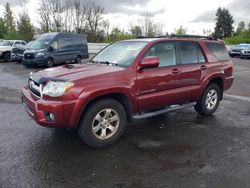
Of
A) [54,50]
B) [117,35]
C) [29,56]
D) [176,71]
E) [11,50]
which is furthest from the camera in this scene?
[117,35]

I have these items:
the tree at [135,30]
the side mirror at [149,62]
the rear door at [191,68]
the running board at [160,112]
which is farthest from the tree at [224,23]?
the side mirror at [149,62]

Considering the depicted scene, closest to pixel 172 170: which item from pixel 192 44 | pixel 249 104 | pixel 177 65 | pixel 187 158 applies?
pixel 187 158

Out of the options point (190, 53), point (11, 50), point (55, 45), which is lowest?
point (190, 53)

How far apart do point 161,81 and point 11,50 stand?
1817cm

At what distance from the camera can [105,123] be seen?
4.61 metres

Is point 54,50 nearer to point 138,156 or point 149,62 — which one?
point 149,62

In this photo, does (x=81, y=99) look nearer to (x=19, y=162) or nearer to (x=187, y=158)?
(x=19, y=162)

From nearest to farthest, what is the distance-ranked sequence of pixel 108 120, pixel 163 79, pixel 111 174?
pixel 111 174 → pixel 108 120 → pixel 163 79

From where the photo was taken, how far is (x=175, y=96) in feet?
18.1

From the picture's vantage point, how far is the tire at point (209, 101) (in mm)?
6371

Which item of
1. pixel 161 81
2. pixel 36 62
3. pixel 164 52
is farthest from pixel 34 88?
pixel 36 62

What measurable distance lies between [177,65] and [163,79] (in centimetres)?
55

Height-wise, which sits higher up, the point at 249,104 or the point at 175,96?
the point at 175,96

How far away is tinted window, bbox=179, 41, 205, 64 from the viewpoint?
580 centimetres
